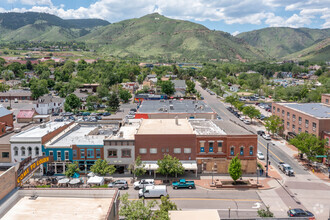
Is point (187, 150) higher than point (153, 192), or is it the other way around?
point (187, 150)

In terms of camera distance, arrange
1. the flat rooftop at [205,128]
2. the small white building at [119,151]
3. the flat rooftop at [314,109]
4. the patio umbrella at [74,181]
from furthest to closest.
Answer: the flat rooftop at [314,109] < the flat rooftop at [205,128] < the small white building at [119,151] < the patio umbrella at [74,181]

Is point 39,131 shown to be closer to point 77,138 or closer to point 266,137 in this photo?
point 77,138

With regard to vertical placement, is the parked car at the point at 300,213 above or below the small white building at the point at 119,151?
below

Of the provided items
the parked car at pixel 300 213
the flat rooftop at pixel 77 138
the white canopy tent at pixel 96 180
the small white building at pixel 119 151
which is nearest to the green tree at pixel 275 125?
the parked car at pixel 300 213

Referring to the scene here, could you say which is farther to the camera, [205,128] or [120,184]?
[205,128]

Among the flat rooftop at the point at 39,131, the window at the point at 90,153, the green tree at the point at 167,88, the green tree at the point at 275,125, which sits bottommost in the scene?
the window at the point at 90,153

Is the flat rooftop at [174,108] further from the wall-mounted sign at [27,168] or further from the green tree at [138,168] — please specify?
the wall-mounted sign at [27,168]

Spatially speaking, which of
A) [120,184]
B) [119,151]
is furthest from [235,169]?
[119,151]
